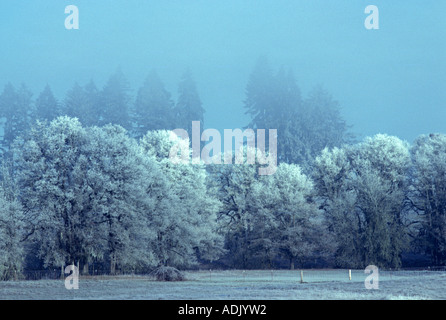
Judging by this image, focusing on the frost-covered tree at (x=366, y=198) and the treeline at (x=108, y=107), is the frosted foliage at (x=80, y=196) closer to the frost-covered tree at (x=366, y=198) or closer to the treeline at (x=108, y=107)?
the frost-covered tree at (x=366, y=198)

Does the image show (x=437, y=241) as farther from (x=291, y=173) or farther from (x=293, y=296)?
(x=293, y=296)

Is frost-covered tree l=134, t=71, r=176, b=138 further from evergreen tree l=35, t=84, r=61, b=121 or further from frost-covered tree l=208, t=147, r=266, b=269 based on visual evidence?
frost-covered tree l=208, t=147, r=266, b=269

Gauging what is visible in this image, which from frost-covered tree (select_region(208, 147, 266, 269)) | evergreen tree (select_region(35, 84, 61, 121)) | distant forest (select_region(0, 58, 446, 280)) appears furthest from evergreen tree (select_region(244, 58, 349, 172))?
evergreen tree (select_region(35, 84, 61, 121))

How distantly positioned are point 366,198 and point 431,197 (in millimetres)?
8649

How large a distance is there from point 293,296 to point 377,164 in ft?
161

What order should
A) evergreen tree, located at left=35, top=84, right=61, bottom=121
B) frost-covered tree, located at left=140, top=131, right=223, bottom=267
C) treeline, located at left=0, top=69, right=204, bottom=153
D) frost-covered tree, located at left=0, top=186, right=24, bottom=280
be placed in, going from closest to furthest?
frost-covered tree, located at left=0, top=186, right=24, bottom=280 → frost-covered tree, located at left=140, top=131, right=223, bottom=267 → treeline, located at left=0, top=69, right=204, bottom=153 → evergreen tree, located at left=35, top=84, right=61, bottom=121

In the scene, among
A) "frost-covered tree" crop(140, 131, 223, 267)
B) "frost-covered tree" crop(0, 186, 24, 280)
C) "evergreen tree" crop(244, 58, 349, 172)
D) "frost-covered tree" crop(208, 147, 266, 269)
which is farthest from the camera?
"evergreen tree" crop(244, 58, 349, 172)

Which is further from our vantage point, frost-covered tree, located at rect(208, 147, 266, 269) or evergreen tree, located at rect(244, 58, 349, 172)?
evergreen tree, located at rect(244, 58, 349, 172)

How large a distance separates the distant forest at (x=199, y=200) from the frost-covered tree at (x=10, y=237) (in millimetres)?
140

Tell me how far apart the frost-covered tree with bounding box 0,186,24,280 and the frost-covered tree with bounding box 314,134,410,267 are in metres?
39.1

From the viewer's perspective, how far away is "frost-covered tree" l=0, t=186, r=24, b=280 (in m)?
53.6

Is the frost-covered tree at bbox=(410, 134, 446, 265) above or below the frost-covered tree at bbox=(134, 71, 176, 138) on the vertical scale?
below
